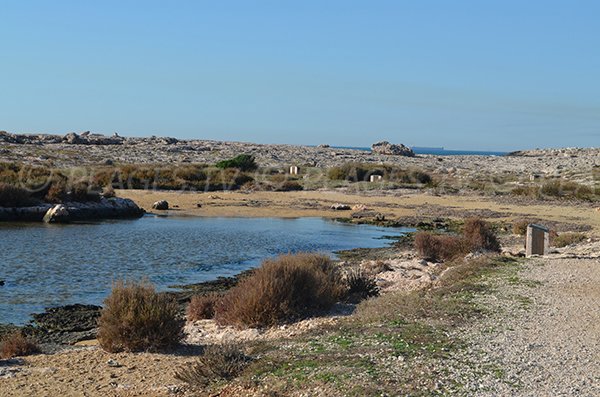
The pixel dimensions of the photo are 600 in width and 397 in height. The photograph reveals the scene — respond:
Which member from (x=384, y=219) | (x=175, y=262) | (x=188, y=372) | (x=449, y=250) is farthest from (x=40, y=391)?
(x=384, y=219)

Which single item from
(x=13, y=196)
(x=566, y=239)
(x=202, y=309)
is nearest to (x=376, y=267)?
(x=202, y=309)

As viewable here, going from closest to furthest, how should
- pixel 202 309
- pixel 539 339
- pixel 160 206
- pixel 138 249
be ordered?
pixel 539 339, pixel 202 309, pixel 138 249, pixel 160 206

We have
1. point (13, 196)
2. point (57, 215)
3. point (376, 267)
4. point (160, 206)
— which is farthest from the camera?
point (160, 206)

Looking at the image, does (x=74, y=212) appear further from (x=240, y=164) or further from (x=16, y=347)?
(x=240, y=164)

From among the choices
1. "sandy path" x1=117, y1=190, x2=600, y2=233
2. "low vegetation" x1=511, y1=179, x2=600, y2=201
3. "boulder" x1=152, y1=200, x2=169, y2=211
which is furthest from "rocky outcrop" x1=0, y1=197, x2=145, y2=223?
"low vegetation" x1=511, y1=179, x2=600, y2=201

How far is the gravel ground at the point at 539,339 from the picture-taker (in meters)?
8.56

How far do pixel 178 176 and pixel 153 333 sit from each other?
42.7 m

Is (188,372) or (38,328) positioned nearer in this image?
(188,372)

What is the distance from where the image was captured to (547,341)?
10.7 m

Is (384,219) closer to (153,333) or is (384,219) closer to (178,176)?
(178,176)

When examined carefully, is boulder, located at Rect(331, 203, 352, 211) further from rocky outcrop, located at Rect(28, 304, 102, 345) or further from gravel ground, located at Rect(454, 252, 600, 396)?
rocky outcrop, located at Rect(28, 304, 102, 345)

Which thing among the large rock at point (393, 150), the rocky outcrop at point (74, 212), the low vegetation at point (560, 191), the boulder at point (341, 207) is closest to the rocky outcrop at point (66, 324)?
the rocky outcrop at point (74, 212)

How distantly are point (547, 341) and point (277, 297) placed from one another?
491 cm

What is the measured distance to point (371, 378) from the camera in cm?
888
